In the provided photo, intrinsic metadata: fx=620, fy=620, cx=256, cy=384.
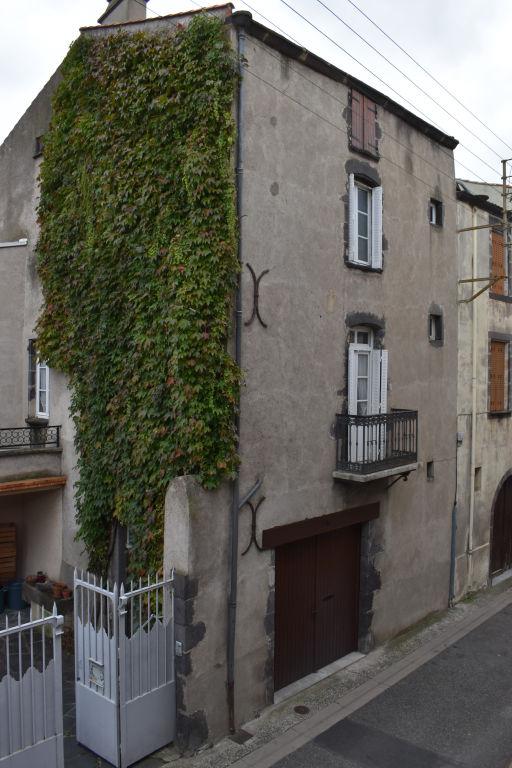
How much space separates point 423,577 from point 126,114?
10.6 meters

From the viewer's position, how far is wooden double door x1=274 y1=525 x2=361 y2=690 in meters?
10.1

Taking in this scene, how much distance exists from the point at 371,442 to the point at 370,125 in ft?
18.9

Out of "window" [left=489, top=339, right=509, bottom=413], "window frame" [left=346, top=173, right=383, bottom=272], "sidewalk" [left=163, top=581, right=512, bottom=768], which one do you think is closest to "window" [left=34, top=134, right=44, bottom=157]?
"window frame" [left=346, top=173, right=383, bottom=272]

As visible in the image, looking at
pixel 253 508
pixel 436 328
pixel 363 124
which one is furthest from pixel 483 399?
pixel 253 508

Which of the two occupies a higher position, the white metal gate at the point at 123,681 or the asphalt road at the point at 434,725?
the white metal gate at the point at 123,681

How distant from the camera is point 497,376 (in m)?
16.1

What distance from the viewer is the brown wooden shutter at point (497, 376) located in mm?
15883

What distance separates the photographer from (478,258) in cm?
1506

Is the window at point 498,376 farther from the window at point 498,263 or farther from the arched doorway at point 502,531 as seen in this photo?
the arched doorway at point 502,531

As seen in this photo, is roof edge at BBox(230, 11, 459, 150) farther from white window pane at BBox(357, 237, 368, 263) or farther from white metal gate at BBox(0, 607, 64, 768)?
white metal gate at BBox(0, 607, 64, 768)

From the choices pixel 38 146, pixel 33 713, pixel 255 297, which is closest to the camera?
pixel 33 713

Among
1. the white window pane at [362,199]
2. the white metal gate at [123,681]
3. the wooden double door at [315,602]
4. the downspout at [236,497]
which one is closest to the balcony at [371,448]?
the wooden double door at [315,602]

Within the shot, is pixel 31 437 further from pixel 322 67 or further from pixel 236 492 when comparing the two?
pixel 322 67

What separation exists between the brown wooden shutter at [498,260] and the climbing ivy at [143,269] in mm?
9632
